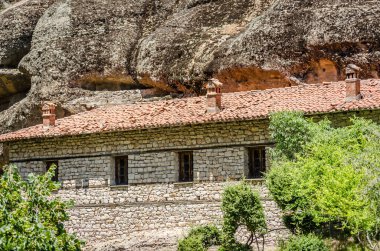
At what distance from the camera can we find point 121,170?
2994cm

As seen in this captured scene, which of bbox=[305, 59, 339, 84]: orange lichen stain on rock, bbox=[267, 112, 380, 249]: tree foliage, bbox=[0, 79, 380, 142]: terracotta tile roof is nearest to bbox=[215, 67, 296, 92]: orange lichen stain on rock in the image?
bbox=[305, 59, 339, 84]: orange lichen stain on rock

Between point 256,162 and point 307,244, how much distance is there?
5.29 metres

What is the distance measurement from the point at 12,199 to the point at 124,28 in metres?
18.8

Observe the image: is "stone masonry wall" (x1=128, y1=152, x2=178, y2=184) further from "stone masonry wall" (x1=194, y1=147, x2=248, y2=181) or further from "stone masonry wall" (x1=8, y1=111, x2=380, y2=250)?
"stone masonry wall" (x1=194, y1=147, x2=248, y2=181)

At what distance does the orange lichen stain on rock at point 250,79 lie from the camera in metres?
30.4

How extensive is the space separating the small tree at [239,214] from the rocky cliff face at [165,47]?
21.1 ft

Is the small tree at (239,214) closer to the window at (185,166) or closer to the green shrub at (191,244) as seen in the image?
the green shrub at (191,244)

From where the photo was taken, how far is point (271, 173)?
81.4ft

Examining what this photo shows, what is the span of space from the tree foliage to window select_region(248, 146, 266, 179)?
59.8 inches

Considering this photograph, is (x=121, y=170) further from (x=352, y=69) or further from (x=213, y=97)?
(x=352, y=69)

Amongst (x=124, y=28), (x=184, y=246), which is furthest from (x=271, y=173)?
(x=124, y=28)

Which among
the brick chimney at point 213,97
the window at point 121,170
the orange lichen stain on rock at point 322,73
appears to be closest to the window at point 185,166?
the brick chimney at point 213,97

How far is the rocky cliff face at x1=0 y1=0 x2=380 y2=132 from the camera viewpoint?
29.2 m

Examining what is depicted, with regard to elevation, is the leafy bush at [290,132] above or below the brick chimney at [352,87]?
below
